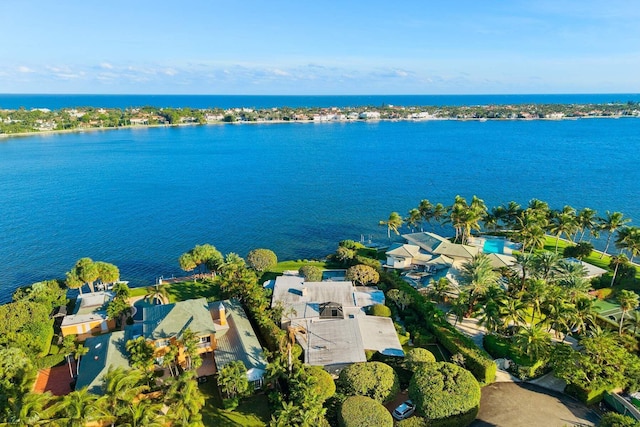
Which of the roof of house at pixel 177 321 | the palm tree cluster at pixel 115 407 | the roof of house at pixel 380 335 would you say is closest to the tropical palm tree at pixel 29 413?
the palm tree cluster at pixel 115 407

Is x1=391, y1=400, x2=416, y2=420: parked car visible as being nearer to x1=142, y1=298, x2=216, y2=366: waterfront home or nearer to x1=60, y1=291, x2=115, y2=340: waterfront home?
x1=142, y1=298, x2=216, y2=366: waterfront home

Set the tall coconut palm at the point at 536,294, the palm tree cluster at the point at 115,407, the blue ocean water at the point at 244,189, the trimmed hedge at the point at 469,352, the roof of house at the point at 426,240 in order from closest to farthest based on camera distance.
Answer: the palm tree cluster at the point at 115,407 < the trimmed hedge at the point at 469,352 < the tall coconut palm at the point at 536,294 < the roof of house at the point at 426,240 < the blue ocean water at the point at 244,189

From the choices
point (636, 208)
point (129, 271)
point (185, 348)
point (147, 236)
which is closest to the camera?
point (185, 348)

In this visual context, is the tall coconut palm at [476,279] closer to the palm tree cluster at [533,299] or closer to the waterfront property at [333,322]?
the palm tree cluster at [533,299]

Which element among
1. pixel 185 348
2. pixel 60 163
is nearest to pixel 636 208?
pixel 185 348

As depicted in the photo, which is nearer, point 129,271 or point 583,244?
point 583,244

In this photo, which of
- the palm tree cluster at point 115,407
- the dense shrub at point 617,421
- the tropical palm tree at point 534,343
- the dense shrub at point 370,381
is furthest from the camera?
the tropical palm tree at point 534,343

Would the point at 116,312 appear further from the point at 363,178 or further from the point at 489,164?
the point at 489,164

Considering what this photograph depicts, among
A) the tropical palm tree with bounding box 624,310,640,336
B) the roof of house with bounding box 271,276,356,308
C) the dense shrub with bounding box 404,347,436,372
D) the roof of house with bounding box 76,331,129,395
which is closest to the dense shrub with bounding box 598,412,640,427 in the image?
the dense shrub with bounding box 404,347,436,372
